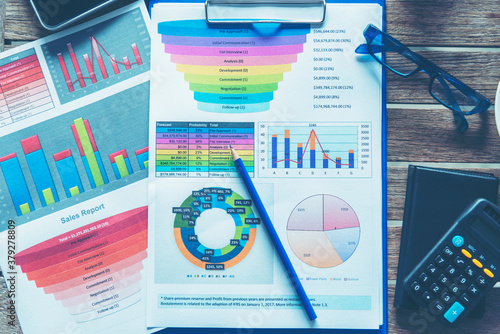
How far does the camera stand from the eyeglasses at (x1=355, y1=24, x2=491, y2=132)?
0.52 metres

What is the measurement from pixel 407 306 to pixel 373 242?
95 millimetres

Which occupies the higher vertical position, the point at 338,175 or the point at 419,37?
the point at 419,37

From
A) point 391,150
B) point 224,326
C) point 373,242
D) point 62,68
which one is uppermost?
point 62,68

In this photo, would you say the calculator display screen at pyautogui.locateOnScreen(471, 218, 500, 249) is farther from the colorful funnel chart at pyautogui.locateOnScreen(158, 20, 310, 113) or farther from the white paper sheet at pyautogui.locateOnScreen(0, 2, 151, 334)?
the white paper sheet at pyautogui.locateOnScreen(0, 2, 151, 334)

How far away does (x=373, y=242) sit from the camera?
0.52 meters

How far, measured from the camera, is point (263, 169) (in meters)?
0.53

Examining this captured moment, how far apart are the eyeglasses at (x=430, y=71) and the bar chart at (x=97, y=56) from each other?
1.05 ft

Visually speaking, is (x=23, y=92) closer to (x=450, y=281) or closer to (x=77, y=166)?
(x=77, y=166)

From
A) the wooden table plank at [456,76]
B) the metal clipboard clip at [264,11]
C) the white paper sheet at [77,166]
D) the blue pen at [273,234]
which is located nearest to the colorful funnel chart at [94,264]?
the white paper sheet at [77,166]

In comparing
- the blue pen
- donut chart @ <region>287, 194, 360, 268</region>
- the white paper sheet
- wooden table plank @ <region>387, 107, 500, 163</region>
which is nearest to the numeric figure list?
the white paper sheet

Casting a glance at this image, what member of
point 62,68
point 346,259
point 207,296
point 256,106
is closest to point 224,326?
point 207,296

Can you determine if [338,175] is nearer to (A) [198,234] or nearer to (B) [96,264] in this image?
(A) [198,234]

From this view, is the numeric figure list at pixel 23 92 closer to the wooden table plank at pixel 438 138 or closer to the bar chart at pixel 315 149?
the bar chart at pixel 315 149

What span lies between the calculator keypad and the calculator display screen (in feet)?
0.09
